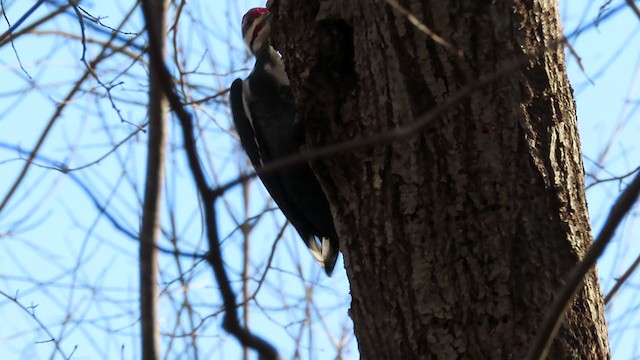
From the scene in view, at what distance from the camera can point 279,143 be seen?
2910 millimetres

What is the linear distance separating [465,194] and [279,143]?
1076mm

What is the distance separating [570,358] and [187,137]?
1.19 metres

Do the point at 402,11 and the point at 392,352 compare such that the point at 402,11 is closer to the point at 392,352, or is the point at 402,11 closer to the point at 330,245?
the point at 392,352

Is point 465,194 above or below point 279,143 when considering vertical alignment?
below

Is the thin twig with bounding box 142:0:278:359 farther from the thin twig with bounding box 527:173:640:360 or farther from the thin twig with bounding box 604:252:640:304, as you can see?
the thin twig with bounding box 604:252:640:304

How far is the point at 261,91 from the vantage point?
307cm

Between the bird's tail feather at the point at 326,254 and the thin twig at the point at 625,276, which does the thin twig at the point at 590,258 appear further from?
the bird's tail feather at the point at 326,254

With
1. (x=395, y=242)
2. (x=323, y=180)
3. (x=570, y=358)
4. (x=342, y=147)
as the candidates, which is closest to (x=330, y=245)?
(x=323, y=180)

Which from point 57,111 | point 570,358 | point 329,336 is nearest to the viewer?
point 570,358

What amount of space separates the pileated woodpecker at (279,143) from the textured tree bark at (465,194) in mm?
762

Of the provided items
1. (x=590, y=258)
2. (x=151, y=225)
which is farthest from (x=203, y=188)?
(x=590, y=258)

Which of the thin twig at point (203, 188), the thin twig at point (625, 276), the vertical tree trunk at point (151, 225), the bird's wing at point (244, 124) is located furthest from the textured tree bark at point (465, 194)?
the bird's wing at point (244, 124)

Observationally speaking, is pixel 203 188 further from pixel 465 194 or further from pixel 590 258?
pixel 465 194

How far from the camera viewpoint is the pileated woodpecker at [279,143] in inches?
114
